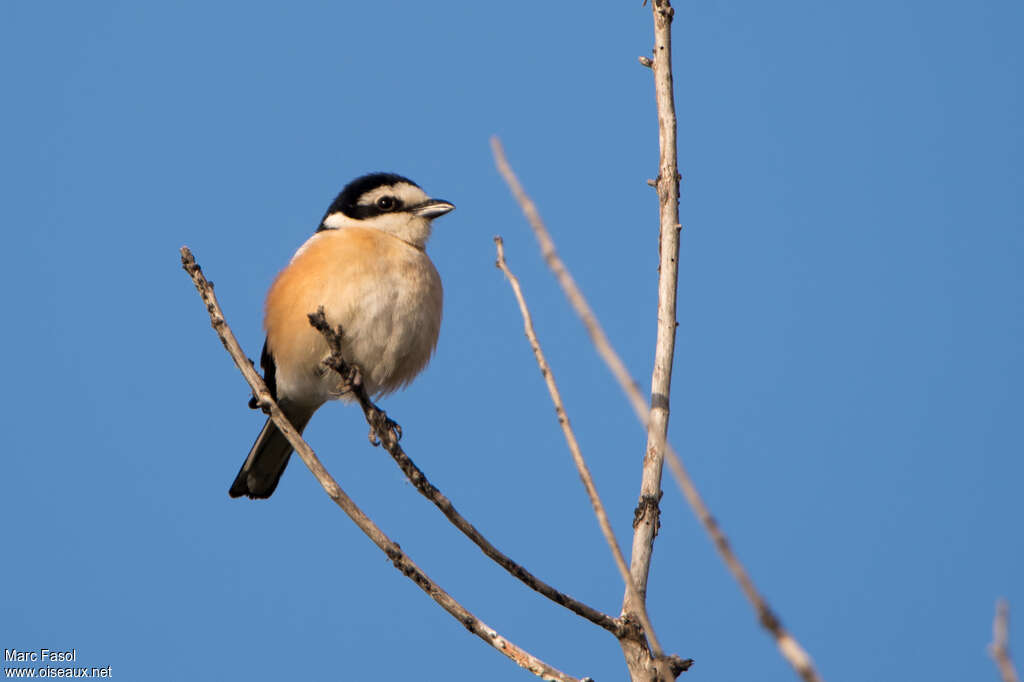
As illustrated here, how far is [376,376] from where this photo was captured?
22.1 feet

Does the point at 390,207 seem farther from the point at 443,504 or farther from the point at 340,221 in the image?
the point at 443,504

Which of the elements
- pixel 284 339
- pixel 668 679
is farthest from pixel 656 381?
pixel 284 339

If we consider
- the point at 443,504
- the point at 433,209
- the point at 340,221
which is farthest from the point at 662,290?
the point at 340,221

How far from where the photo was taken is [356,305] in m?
6.44

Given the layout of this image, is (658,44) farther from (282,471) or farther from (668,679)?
(282,471)

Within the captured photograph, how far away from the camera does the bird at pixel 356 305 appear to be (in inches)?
256

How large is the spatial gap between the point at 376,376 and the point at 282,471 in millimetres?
1176

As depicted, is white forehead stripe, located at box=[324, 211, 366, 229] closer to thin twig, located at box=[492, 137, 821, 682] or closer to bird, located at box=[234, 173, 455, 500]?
bird, located at box=[234, 173, 455, 500]

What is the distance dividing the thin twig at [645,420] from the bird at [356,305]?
406cm

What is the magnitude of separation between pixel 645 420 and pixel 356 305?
15.5 feet

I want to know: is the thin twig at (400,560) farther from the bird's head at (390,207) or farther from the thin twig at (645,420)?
the bird's head at (390,207)

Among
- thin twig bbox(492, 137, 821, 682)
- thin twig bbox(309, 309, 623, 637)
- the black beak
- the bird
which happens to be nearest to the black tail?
the bird

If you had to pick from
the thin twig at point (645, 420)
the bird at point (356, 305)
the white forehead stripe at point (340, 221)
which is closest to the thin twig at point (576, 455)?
the thin twig at point (645, 420)

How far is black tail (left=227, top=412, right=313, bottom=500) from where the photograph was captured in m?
7.28
